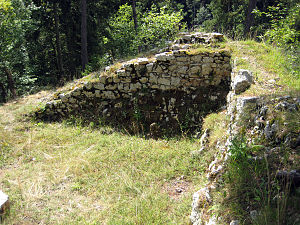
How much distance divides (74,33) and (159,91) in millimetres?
11658

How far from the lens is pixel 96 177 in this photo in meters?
4.57

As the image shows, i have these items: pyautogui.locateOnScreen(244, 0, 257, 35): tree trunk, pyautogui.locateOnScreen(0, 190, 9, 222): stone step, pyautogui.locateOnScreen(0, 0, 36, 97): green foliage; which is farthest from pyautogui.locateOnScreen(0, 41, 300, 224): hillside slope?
pyautogui.locateOnScreen(244, 0, 257, 35): tree trunk

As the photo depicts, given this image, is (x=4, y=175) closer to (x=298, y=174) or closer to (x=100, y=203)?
(x=100, y=203)

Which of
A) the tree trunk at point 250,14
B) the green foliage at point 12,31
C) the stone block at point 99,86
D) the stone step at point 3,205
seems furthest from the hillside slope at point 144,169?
the tree trunk at point 250,14

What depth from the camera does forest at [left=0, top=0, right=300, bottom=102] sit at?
9250 millimetres

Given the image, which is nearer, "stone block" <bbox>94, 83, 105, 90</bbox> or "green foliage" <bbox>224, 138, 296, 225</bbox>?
"green foliage" <bbox>224, 138, 296, 225</bbox>

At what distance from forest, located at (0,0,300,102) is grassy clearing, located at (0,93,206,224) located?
13.5 feet

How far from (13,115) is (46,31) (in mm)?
9867

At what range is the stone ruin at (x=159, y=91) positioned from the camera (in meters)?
6.36

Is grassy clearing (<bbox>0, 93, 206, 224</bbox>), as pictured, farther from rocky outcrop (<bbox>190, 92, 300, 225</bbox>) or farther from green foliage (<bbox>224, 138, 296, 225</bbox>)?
green foliage (<bbox>224, 138, 296, 225</bbox>)

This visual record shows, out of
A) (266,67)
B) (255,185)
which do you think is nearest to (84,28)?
(266,67)

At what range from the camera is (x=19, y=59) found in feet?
34.2

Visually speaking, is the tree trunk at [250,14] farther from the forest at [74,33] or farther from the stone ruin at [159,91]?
the stone ruin at [159,91]

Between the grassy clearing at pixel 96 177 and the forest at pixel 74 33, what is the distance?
4.12 meters
